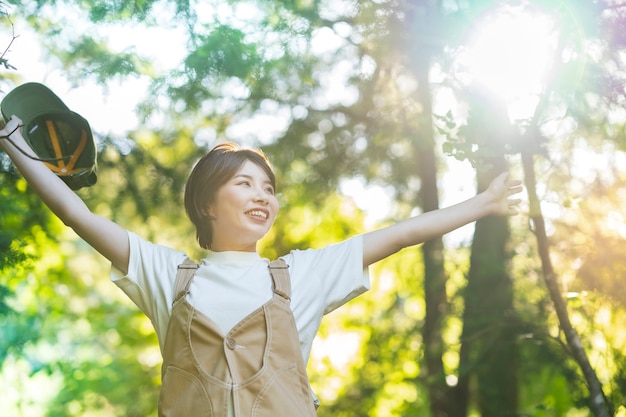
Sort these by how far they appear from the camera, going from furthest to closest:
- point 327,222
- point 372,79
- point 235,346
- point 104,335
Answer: point 104,335 < point 327,222 < point 372,79 < point 235,346

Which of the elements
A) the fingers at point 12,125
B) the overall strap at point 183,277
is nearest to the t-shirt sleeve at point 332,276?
the overall strap at point 183,277

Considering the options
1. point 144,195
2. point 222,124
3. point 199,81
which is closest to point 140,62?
point 199,81

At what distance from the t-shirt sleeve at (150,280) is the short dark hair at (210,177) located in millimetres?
204

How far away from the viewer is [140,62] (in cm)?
382

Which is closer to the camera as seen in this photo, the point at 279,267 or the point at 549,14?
the point at 279,267

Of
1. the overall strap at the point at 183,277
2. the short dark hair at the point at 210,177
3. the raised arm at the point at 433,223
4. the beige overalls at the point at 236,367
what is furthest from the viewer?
the short dark hair at the point at 210,177

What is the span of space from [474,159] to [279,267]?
736 mm

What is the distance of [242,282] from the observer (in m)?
1.80

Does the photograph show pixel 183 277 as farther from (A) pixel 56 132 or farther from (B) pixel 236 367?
(A) pixel 56 132

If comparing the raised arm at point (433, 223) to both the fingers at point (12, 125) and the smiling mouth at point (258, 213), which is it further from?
the fingers at point (12, 125)

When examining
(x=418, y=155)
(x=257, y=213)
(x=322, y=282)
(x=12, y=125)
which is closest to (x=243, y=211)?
(x=257, y=213)

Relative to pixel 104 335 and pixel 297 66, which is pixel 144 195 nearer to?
pixel 297 66

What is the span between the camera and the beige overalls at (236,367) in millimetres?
1612

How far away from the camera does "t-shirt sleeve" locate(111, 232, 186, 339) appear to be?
70.5 inches
